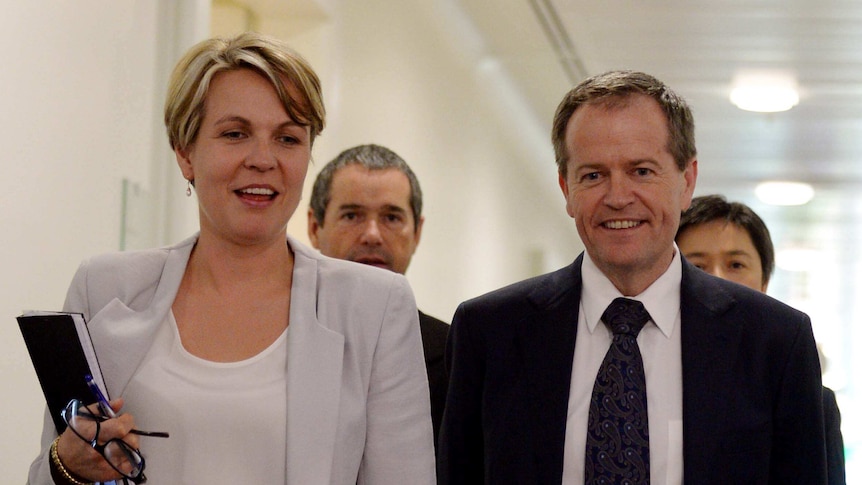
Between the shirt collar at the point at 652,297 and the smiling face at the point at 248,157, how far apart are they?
2.16ft

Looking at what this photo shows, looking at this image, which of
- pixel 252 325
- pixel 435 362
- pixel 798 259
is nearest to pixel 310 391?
pixel 252 325

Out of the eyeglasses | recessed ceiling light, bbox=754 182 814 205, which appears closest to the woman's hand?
the eyeglasses

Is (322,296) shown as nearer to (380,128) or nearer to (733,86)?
(380,128)

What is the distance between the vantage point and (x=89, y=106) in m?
3.40

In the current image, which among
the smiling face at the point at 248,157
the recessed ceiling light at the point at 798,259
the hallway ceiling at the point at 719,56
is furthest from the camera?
the recessed ceiling light at the point at 798,259

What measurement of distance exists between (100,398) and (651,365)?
1.05 metres

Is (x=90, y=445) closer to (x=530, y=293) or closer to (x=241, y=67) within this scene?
(x=241, y=67)

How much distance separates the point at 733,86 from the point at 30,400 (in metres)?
6.24

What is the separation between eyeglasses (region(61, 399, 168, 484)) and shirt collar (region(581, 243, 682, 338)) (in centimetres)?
93

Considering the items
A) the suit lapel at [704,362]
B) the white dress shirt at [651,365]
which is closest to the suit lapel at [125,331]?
the white dress shirt at [651,365]

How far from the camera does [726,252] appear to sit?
3484 millimetres

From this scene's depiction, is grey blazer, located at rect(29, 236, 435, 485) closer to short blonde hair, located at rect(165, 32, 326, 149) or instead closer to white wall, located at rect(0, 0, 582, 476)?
short blonde hair, located at rect(165, 32, 326, 149)

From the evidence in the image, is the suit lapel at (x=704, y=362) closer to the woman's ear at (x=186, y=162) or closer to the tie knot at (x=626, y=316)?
the tie knot at (x=626, y=316)

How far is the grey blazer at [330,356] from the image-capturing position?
6.77 ft
